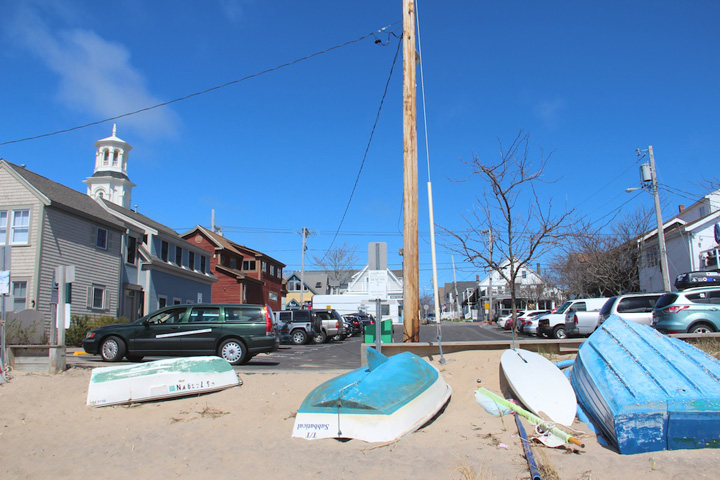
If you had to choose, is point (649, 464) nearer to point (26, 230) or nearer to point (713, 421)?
point (713, 421)

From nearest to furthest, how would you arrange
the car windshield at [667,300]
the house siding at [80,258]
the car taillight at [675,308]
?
1. the car taillight at [675,308]
2. the car windshield at [667,300]
3. the house siding at [80,258]

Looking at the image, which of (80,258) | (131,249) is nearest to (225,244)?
(131,249)

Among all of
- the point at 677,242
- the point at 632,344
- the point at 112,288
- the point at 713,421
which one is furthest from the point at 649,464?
the point at 677,242

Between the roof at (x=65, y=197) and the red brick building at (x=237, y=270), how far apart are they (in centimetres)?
1213

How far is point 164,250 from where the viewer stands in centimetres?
3117

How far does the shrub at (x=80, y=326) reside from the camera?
20812 millimetres

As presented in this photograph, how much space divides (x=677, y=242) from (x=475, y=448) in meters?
36.7

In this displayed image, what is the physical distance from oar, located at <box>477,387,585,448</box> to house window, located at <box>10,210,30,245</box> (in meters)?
20.4

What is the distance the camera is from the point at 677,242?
35812 mm

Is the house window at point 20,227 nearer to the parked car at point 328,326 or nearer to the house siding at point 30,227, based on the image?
the house siding at point 30,227

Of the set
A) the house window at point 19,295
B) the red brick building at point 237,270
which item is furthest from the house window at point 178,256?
the house window at point 19,295

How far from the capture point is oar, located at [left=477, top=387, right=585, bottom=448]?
523cm

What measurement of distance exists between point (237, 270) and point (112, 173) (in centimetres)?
1218

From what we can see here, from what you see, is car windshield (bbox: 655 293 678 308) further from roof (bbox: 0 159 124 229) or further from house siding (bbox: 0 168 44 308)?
roof (bbox: 0 159 124 229)
